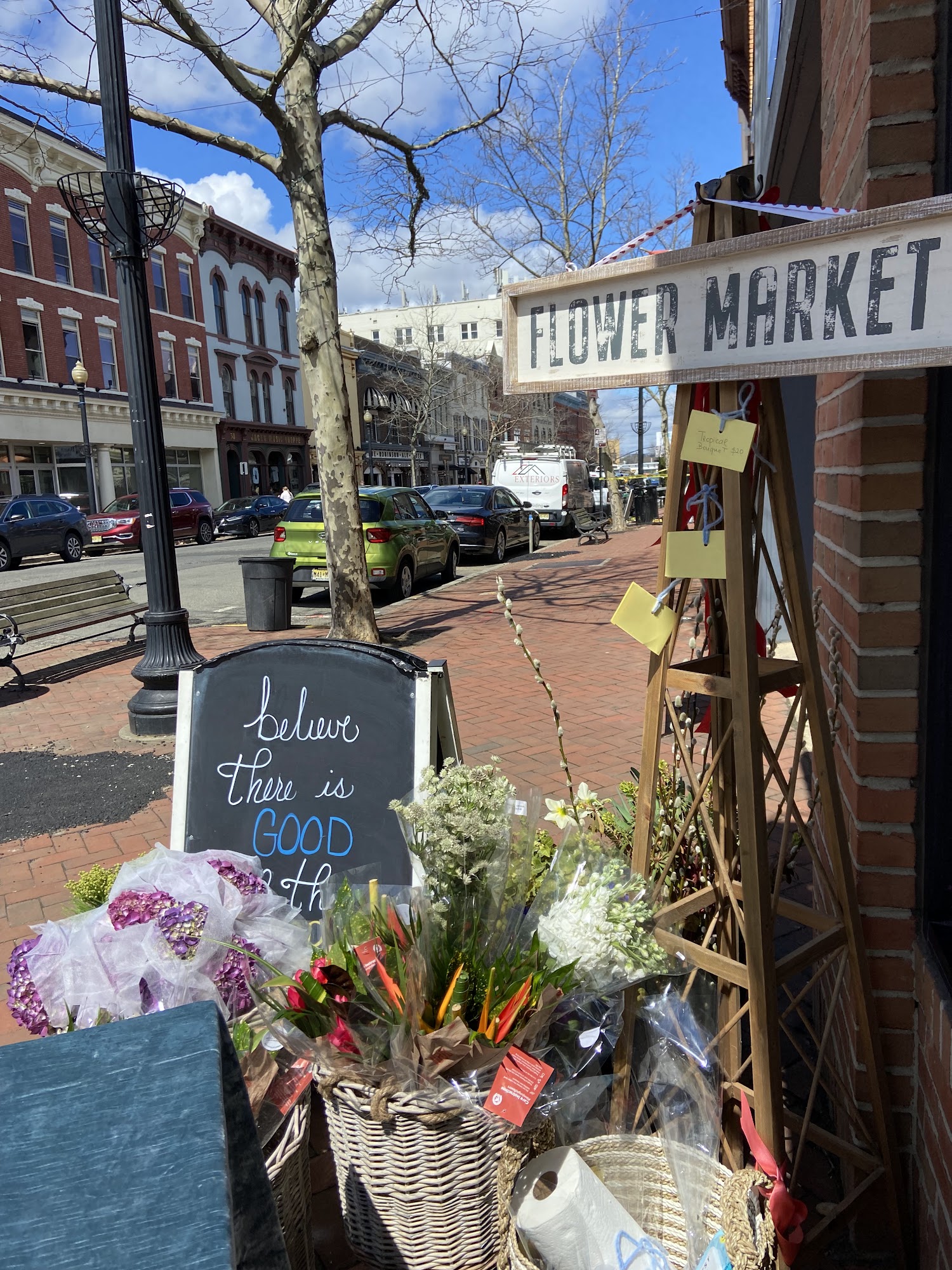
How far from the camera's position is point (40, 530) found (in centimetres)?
2073

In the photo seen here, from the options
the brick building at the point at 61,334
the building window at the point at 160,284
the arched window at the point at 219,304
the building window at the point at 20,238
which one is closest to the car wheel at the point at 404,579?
the brick building at the point at 61,334

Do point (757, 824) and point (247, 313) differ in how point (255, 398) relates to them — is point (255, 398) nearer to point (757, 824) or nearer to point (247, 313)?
point (247, 313)

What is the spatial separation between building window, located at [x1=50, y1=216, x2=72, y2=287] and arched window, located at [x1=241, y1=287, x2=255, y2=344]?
411 inches

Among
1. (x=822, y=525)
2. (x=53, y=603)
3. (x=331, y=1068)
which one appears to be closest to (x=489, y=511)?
(x=53, y=603)

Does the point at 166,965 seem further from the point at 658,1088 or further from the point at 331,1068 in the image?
the point at 658,1088

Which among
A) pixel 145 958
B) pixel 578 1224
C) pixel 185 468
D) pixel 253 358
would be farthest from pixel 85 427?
pixel 578 1224

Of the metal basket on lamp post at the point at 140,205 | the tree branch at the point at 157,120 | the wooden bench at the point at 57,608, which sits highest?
the tree branch at the point at 157,120

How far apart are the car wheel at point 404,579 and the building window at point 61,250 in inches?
951

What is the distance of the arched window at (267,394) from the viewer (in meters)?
41.5

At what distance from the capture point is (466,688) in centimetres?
677

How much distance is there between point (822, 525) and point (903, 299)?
1.28m

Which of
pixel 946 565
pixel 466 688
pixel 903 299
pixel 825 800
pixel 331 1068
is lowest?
pixel 466 688

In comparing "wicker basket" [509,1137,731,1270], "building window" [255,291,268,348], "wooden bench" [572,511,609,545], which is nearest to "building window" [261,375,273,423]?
"building window" [255,291,268,348]

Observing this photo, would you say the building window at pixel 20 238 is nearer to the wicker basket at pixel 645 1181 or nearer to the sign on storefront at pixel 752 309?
the sign on storefront at pixel 752 309
